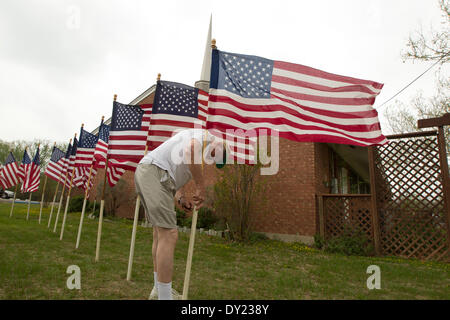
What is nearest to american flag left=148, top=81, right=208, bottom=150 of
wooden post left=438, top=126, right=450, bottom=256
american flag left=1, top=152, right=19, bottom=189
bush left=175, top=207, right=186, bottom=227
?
wooden post left=438, top=126, right=450, bottom=256

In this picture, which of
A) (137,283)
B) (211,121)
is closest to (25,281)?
(137,283)

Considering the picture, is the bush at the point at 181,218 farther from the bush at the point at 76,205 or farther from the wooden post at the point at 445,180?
the bush at the point at 76,205

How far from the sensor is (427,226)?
6.47 metres

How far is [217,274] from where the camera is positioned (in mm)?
4141

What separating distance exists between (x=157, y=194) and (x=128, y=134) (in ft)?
9.72

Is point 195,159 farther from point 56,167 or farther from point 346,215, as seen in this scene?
→ point 56,167

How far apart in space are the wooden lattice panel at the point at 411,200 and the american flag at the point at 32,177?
1401 cm

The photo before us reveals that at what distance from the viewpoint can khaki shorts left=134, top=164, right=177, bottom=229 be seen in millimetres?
2281

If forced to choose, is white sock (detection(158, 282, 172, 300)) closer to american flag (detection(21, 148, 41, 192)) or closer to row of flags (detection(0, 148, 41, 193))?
row of flags (detection(0, 148, 41, 193))

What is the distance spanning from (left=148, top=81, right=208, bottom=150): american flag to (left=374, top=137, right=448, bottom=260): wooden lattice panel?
580 centimetres

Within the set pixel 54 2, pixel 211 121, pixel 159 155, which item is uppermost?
pixel 54 2
